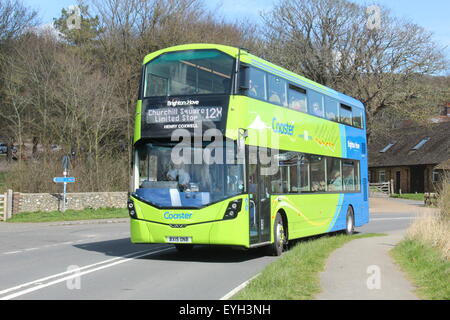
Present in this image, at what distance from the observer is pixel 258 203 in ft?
45.5

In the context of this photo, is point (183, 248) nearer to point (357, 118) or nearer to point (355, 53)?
point (357, 118)

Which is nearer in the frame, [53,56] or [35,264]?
[35,264]

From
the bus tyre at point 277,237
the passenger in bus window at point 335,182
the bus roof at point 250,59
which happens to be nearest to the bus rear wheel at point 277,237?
the bus tyre at point 277,237

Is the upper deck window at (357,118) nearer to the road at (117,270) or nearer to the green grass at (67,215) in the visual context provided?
the road at (117,270)

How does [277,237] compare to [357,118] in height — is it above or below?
below

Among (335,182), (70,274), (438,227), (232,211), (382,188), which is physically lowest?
(70,274)

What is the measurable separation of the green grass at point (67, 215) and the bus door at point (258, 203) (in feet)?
61.8

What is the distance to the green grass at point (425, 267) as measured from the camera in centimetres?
888

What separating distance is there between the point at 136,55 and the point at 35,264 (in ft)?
103

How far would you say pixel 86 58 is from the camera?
43.1 meters

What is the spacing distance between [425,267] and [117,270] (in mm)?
5652

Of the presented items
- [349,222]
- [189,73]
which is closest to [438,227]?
[349,222]
